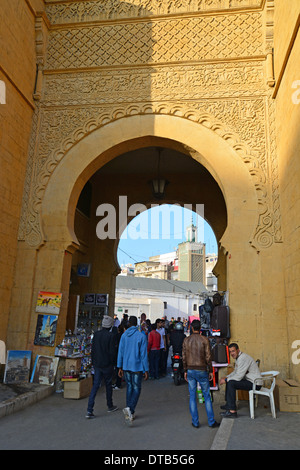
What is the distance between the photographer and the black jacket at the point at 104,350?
4.28 metres

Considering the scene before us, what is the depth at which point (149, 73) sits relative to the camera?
21.2 ft

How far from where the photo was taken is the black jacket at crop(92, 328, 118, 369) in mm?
4281

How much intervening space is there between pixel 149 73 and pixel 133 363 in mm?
5229

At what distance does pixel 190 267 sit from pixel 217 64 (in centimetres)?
4007

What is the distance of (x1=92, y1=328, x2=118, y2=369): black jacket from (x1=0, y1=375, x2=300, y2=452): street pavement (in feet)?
2.10

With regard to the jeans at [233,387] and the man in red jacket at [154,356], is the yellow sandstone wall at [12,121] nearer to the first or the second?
the man in red jacket at [154,356]

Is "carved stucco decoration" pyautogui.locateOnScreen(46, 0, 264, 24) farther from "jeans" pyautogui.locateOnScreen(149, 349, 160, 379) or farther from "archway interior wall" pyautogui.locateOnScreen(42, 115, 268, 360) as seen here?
"jeans" pyautogui.locateOnScreen(149, 349, 160, 379)

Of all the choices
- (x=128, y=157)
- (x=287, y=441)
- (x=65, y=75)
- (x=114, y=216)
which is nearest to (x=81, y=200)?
(x=114, y=216)

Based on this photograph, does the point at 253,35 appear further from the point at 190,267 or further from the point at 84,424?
the point at 190,267

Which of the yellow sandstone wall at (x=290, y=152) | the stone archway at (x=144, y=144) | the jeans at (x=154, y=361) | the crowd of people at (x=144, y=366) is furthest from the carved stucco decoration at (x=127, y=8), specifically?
the jeans at (x=154, y=361)

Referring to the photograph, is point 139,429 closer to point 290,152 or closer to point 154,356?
point 154,356

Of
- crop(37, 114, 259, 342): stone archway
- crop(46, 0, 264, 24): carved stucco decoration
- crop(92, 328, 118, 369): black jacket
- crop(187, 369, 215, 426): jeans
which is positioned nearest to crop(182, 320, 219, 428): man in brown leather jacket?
crop(187, 369, 215, 426): jeans

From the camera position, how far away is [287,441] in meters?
3.23

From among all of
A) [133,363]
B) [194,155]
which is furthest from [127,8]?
[133,363]
